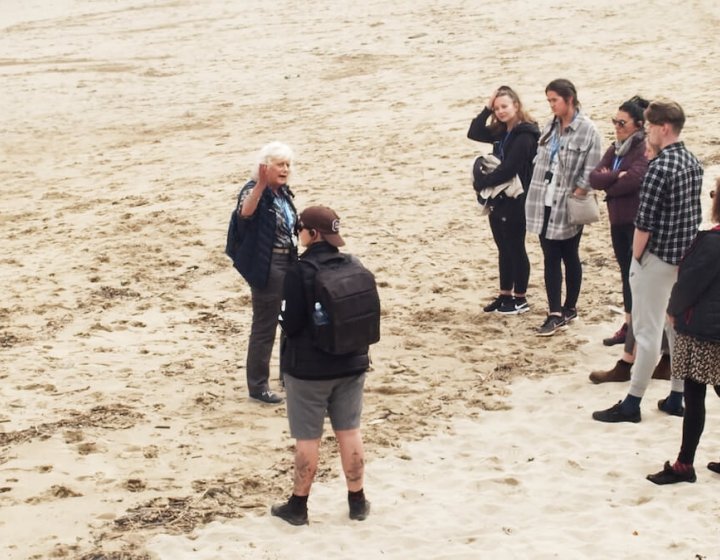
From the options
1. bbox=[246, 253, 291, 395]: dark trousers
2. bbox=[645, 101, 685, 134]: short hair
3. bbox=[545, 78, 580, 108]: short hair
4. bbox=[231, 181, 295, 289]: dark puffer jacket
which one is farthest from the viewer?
bbox=[545, 78, 580, 108]: short hair

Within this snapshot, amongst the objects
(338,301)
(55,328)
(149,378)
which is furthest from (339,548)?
(55,328)

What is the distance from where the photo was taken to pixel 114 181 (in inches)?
552

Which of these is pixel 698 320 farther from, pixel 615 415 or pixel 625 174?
pixel 625 174

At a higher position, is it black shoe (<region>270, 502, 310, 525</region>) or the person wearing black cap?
the person wearing black cap

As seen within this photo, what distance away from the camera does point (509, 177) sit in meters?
8.95

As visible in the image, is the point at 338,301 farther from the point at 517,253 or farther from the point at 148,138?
the point at 148,138

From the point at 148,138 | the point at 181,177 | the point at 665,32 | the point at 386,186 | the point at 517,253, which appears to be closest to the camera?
the point at 517,253

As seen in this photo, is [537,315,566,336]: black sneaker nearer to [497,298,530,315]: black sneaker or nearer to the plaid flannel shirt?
[497,298,530,315]: black sneaker

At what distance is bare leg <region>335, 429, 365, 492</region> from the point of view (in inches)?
236

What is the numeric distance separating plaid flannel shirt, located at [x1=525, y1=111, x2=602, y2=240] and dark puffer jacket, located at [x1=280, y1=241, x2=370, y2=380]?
307 centimetres

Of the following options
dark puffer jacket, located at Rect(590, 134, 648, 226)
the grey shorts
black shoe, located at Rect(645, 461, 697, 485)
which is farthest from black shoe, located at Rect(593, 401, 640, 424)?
the grey shorts

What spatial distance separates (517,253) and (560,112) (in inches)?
55.6

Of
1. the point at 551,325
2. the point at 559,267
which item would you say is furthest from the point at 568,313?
the point at 559,267

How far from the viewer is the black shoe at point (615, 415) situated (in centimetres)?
722
